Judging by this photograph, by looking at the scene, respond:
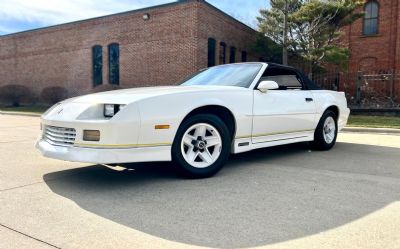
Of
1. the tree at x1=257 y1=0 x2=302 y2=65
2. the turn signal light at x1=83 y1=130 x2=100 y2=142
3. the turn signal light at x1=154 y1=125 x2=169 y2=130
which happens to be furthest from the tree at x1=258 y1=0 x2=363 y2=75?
the turn signal light at x1=83 y1=130 x2=100 y2=142

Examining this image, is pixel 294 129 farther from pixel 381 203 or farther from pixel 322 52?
pixel 322 52

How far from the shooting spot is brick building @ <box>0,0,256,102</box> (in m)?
17.6

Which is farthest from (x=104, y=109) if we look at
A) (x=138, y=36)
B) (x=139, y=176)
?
(x=138, y=36)

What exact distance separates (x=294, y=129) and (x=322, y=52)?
12.3 m

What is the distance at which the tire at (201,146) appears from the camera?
166 inches

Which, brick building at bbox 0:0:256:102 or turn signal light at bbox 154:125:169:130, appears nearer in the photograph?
turn signal light at bbox 154:125:169:130

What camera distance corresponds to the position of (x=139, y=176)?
4.60 metres

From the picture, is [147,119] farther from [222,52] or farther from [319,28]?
[222,52]

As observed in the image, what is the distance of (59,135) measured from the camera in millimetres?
4129

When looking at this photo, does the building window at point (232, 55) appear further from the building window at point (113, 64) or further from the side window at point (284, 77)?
Answer: the side window at point (284, 77)

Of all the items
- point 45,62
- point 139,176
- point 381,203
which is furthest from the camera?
point 45,62

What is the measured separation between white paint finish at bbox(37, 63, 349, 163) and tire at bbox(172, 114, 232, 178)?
13 cm

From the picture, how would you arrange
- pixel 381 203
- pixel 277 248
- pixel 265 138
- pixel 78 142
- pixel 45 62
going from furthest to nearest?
pixel 45 62 < pixel 265 138 < pixel 78 142 < pixel 381 203 < pixel 277 248

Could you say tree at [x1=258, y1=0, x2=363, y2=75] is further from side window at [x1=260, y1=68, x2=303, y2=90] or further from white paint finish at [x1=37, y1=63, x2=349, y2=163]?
white paint finish at [x1=37, y1=63, x2=349, y2=163]
